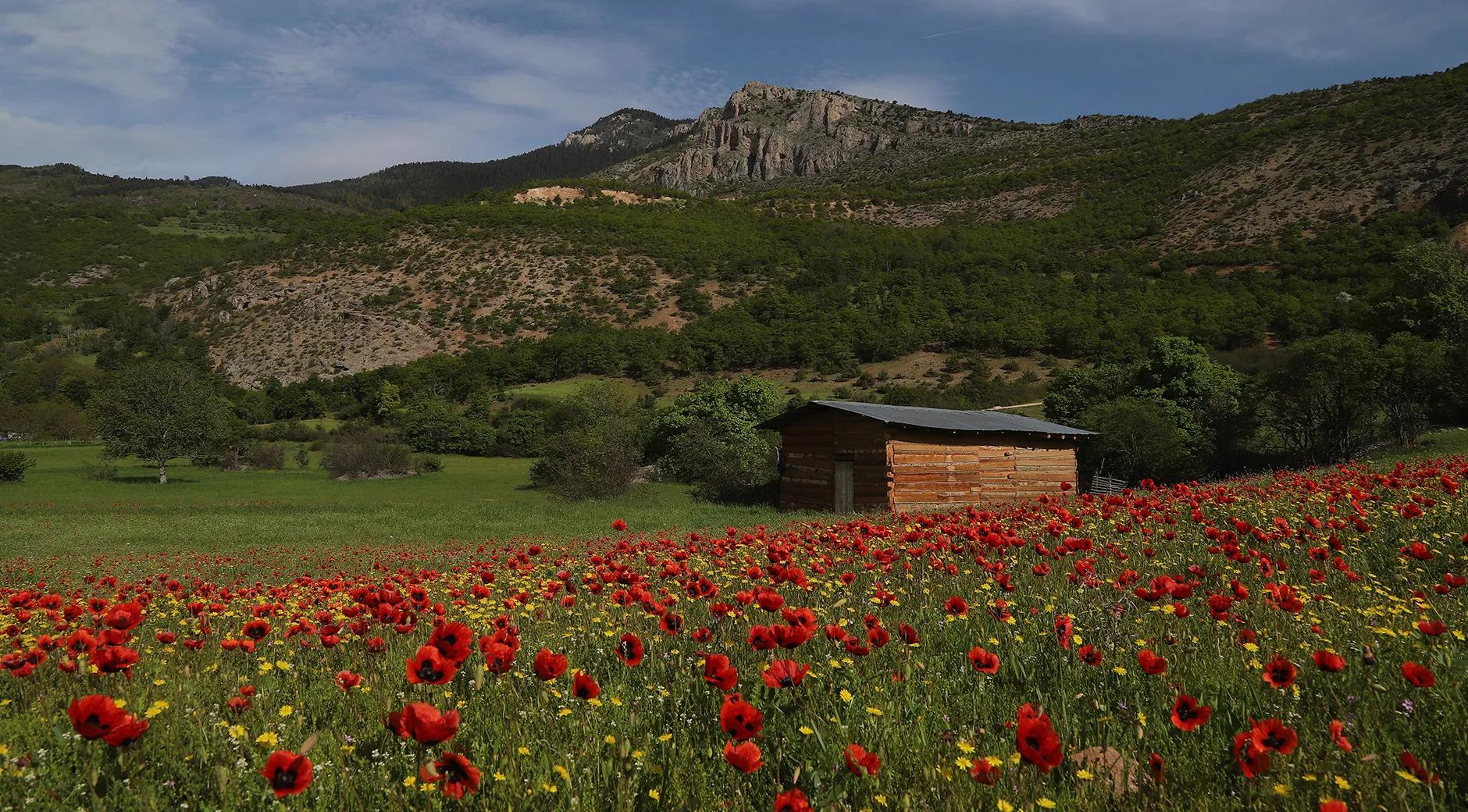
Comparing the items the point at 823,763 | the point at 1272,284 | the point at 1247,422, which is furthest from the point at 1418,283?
the point at 823,763

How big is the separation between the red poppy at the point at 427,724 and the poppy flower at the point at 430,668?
447 mm

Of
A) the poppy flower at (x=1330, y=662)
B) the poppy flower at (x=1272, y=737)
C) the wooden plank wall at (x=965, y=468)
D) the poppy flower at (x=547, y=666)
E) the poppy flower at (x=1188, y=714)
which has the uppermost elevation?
the poppy flower at (x=547, y=666)

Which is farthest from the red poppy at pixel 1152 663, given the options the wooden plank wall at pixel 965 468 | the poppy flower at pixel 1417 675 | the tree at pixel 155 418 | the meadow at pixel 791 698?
the tree at pixel 155 418

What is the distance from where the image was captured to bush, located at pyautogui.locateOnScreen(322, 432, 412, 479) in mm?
48375

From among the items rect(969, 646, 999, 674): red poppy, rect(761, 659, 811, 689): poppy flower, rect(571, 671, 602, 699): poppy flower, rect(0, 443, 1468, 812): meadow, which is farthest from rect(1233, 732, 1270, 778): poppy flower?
rect(571, 671, 602, 699): poppy flower

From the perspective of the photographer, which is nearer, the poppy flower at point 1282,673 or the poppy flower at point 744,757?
the poppy flower at point 744,757

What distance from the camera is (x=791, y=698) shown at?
3.17 meters

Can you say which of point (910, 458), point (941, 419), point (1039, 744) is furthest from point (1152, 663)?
point (941, 419)

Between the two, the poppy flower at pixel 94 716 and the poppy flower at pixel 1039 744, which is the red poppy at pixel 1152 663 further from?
the poppy flower at pixel 94 716

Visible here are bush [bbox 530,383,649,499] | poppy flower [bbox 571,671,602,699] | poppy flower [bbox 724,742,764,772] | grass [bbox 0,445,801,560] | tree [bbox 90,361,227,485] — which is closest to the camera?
poppy flower [bbox 724,742,764,772]

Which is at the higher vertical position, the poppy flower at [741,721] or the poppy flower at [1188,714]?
the poppy flower at [741,721]

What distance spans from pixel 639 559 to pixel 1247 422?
131 ft

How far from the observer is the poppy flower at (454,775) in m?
1.96

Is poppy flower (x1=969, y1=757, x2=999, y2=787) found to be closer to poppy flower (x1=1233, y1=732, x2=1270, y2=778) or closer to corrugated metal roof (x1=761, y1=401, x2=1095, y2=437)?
poppy flower (x1=1233, y1=732, x2=1270, y2=778)
